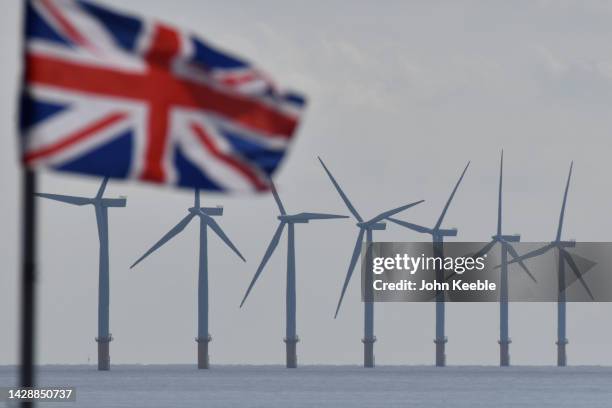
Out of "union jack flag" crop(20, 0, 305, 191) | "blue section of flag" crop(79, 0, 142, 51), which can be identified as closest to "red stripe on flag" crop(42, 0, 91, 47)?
"union jack flag" crop(20, 0, 305, 191)

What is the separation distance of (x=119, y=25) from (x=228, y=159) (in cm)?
260

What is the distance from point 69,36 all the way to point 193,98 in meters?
2.20

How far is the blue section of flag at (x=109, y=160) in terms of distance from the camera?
25078mm

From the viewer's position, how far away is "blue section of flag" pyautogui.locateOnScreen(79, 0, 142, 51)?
25688 millimetres

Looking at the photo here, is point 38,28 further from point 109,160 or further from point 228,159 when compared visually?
point 228,159

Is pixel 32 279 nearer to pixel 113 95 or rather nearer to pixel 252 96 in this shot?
pixel 113 95

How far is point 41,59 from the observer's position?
25.0 m

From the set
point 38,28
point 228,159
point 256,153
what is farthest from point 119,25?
point 256,153

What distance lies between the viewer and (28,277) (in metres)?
24.6

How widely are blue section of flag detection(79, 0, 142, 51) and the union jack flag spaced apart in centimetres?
1

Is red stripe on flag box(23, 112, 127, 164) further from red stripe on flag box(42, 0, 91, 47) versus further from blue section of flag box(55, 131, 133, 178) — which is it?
red stripe on flag box(42, 0, 91, 47)

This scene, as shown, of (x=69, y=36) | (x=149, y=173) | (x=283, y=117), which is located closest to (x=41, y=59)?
(x=69, y=36)

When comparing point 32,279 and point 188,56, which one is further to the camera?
point 188,56

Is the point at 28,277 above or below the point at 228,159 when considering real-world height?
below
